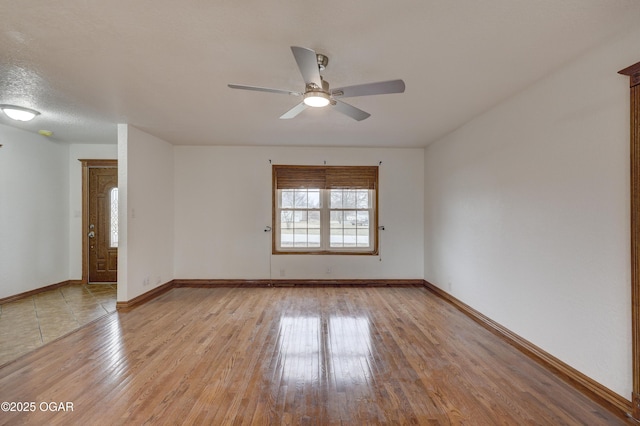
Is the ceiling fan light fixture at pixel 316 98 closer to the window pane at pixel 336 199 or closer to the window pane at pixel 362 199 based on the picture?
the window pane at pixel 336 199

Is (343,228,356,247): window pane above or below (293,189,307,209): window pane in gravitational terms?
below

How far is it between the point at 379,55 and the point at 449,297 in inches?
150

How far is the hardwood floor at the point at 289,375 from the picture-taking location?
205 centimetres

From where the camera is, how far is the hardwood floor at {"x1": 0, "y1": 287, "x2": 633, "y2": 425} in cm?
205

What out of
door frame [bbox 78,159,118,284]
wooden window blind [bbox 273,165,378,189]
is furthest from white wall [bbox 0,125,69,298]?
wooden window blind [bbox 273,165,378,189]

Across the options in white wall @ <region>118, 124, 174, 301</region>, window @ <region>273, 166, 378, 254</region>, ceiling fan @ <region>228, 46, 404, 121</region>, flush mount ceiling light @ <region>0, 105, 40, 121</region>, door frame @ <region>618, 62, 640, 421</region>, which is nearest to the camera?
door frame @ <region>618, 62, 640, 421</region>

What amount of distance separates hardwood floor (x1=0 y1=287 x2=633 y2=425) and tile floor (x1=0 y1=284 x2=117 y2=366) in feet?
0.80

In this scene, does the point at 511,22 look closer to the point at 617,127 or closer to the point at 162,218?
the point at 617,127

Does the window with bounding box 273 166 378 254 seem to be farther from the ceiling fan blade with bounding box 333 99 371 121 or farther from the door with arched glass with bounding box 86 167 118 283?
the door with arched glass with bounding box 86 167 118 283

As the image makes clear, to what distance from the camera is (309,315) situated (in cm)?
407

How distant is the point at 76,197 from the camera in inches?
228

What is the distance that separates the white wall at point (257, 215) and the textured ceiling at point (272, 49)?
1.96 metres

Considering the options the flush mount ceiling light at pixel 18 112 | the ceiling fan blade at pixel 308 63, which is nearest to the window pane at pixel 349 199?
the ceiling fan blade at pixel 308 63

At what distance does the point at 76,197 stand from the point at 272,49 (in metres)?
5.66
